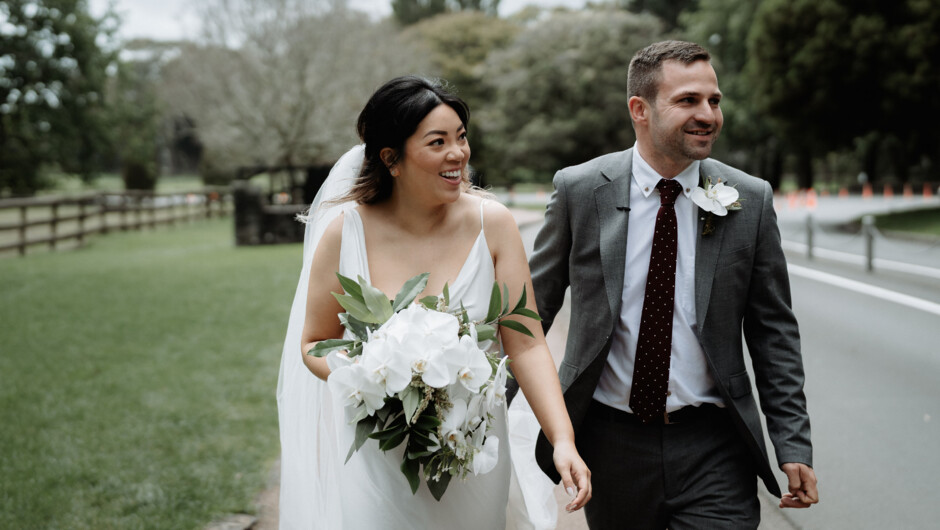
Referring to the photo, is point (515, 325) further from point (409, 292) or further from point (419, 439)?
point (419, 439)

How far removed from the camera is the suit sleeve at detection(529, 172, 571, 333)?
9.62 ft

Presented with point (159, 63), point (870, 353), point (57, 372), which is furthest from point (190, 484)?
point (159, 63)

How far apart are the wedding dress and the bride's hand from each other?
1.10 feet

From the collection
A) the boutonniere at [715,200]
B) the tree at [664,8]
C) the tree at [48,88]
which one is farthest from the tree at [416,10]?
the boutonniere at [715,200]

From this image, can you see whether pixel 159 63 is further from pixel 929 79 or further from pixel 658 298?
pixel 658 298

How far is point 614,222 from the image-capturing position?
9.15ft

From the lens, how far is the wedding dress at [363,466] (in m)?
2.61

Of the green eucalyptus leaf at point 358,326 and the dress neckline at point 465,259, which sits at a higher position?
the dress neckline at point 465,259

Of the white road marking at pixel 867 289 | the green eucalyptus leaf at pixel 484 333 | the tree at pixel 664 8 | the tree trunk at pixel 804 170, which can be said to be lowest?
the white road marking at pixel 867 289

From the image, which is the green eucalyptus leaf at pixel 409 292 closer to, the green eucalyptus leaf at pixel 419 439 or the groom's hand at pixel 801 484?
the green eucalyptus leaf at pixel 419 439

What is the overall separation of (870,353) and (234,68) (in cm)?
2589

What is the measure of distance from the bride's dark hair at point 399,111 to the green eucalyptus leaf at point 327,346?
716mm

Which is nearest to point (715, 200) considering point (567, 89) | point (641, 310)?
point (641, 310)

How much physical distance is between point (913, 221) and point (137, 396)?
22244 mm
